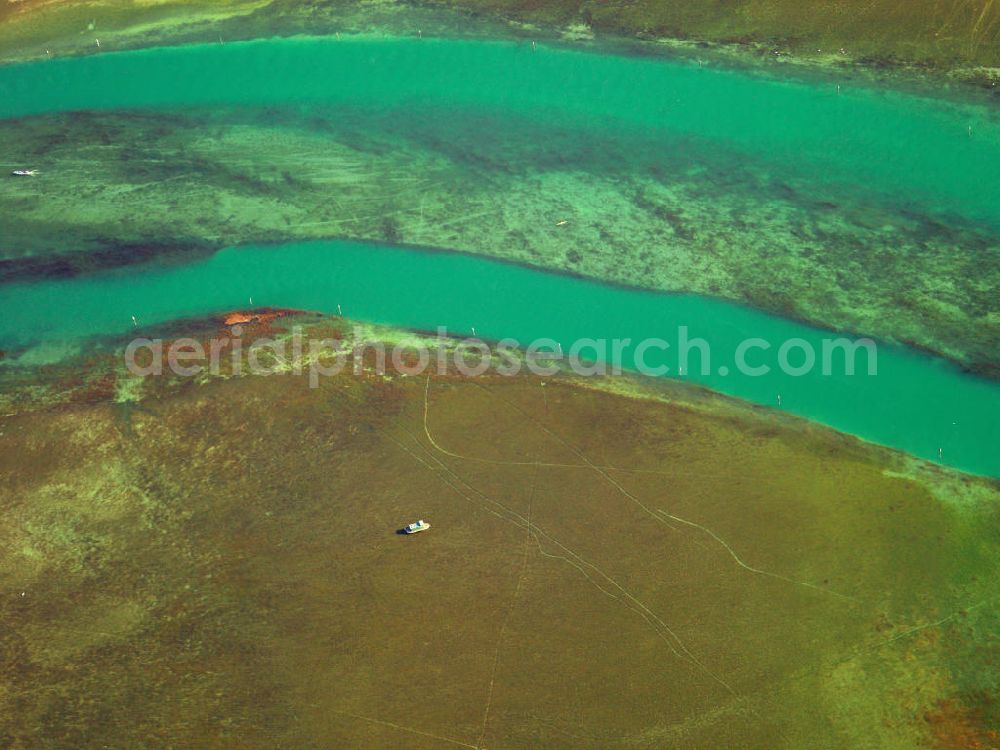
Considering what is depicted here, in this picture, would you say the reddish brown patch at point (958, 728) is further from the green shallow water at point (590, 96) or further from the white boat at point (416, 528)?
the green shallow water at point (590, 96)

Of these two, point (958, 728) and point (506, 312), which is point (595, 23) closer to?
point (506, 312)

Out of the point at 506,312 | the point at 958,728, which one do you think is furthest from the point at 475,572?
the point at 506,312

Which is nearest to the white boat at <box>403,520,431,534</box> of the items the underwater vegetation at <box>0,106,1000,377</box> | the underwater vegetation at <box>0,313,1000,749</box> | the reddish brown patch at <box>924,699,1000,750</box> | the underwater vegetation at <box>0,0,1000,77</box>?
the underwater vegetation at <box>0,313,1000,749</box>

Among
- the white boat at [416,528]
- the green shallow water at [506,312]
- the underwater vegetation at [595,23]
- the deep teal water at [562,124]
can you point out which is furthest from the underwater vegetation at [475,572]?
the underwater vegetation at [595,23]

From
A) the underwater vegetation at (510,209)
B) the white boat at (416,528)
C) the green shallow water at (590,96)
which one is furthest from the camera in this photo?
the green shallow water at (590,96)

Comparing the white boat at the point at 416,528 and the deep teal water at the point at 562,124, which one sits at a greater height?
the deep teal water at the point at 562,124

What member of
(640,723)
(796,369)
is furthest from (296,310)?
(640,723)

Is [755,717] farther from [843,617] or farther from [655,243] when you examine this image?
[655,243]
